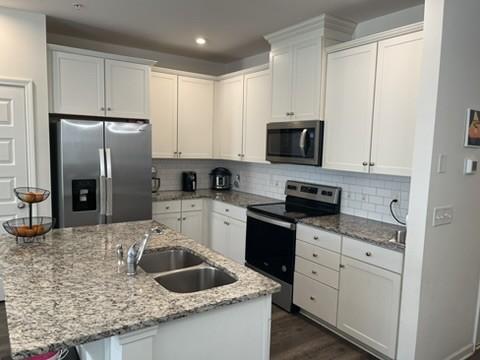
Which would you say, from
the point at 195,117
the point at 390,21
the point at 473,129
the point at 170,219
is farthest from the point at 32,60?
the point at 473,129

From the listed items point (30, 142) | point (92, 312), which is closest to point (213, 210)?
point (30, 142)

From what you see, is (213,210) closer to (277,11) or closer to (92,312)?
(277,11)

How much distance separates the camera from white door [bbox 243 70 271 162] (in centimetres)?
385

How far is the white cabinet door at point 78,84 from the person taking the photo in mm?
3369

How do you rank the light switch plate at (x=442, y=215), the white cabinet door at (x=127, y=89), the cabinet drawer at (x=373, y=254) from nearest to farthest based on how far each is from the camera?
the light switch plate at (x=442, y=215) → the cabinet drawer at (x=373, y=254) → the white cabinet door at (x=127, y=89)

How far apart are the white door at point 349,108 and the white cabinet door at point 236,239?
1218 mm

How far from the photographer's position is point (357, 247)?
259 cm

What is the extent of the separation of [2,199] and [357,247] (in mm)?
3023

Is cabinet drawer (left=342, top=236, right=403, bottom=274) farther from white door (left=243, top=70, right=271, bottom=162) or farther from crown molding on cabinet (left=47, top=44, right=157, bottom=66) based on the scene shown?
crown molding on cabinet (left=47, top=44, right=157, bottom=66)

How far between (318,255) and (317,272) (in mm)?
145

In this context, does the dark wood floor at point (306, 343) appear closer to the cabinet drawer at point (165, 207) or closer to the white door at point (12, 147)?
the cabinet drawer at point (165, 207)

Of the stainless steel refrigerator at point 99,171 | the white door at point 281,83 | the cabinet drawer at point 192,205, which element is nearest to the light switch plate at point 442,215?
the white door at point 281,83

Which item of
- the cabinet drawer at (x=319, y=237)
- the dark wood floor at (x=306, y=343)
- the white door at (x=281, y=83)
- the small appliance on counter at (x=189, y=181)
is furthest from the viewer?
the small appliance on counter at (x=189, y=181)

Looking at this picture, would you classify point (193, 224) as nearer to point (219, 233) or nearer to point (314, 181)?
point (219, 233)
